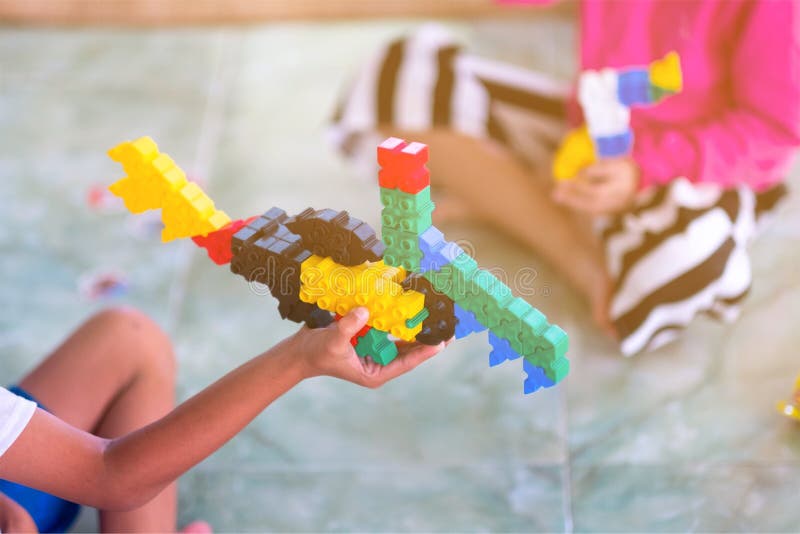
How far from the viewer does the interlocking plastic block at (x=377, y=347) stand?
0.72 m

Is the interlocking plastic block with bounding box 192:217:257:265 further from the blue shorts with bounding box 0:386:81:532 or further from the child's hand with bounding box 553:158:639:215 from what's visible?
the child's hand with bounding box 553:158:639:215

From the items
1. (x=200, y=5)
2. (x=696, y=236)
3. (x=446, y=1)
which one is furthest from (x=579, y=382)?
(x=200, y=5)

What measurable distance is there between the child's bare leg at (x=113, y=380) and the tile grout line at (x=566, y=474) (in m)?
0.40

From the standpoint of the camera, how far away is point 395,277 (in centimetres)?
70

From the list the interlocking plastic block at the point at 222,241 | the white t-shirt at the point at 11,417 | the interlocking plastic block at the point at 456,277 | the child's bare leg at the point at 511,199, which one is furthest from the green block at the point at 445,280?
the child's bare leg at the point at 511,199

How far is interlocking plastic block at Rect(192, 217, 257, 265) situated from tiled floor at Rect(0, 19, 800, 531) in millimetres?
361

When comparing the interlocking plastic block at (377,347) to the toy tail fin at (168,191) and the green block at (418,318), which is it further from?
the toy tail fin at (168,191)

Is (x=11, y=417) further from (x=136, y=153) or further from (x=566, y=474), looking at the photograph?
(x=566, y=474)

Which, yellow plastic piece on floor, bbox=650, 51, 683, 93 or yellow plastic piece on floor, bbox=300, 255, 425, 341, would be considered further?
yellow plastic piece on floor, bbox=650, 51, 683, 93

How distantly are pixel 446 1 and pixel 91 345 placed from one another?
1.06 m

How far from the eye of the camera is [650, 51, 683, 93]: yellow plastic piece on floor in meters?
0.94

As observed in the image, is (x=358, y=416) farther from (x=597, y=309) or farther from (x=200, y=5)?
(x=200, y=5)

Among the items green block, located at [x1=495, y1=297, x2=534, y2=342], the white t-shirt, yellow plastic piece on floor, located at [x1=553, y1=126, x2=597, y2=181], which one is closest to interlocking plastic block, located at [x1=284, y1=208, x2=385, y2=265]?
green block, located at [x1=495, y1=297, x2=534, y2=342]

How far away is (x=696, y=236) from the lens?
1.10m
